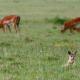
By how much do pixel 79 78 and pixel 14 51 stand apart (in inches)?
147

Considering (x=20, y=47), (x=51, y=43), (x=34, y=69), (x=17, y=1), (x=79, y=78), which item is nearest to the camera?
(x=79, y=78)

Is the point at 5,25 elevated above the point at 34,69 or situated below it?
below

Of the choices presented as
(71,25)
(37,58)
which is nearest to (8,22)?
(71,25)

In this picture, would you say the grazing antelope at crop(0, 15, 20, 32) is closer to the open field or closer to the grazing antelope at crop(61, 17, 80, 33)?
the open field

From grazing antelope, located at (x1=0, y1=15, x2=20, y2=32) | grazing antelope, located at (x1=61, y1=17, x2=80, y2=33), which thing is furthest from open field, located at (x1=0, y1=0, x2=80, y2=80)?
grazing antelope, located at (x1=61, y1=17, x2=80, y2=33)

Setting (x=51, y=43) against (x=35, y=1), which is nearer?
(x=51, y=43)

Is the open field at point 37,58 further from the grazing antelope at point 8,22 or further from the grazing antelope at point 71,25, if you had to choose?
the grazing antelope at point 71,25

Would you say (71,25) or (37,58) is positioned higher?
(37,58)

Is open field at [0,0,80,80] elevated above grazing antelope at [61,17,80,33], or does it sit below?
above

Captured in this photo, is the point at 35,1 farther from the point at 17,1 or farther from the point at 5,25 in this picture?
the point at 5,25

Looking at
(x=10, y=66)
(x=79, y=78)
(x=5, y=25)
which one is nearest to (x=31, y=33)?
(x=5, y=25)

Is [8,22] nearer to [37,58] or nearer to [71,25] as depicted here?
[71,25]

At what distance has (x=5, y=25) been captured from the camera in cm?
1886

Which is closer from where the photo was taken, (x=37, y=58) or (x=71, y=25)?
(x=37, y=58)
